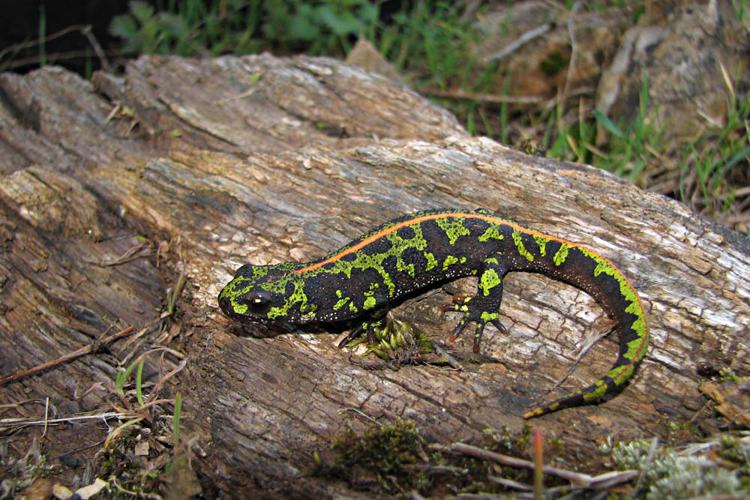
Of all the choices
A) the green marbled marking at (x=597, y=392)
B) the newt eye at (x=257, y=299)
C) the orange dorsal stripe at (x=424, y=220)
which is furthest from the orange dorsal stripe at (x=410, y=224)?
the green marbled marking at (x=597, y=392)

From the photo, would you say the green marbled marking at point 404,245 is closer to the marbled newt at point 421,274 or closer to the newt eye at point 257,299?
the marbled newt at point 421,274

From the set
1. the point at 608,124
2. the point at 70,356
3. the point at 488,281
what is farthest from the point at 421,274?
the point at 608,124

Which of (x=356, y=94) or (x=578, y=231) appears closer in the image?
(x=578, y=231)

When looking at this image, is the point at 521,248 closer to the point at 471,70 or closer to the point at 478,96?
the point at 478,96

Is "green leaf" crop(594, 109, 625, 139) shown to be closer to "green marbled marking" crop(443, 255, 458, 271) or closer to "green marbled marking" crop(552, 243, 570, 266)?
"green marbled marking" crop(552, 243, 570, 266)

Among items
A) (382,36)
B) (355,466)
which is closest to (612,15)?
(382,36)

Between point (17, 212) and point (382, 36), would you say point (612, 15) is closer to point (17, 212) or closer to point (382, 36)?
point (382, 36)
